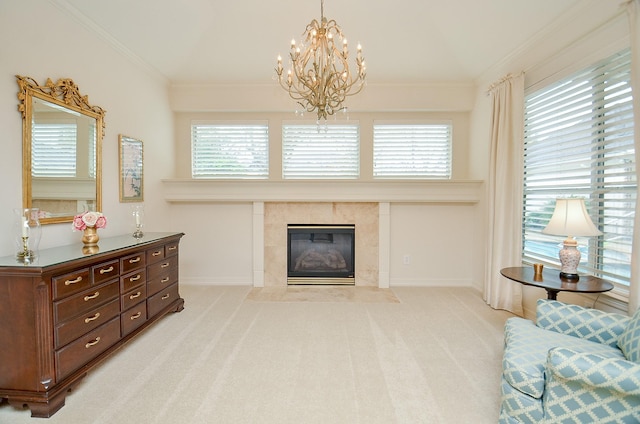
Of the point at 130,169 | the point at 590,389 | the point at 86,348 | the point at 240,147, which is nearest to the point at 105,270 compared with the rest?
the point at 86,348

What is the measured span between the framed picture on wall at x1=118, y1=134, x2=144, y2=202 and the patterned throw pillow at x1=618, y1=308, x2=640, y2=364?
174 inches

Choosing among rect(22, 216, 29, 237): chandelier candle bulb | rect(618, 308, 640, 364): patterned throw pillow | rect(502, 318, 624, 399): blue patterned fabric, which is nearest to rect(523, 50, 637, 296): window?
rect(618, 308, 640, 364): patterned throw pillow

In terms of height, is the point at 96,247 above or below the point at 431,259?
above

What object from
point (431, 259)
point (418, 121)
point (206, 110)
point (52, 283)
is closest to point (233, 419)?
point (52, 283)

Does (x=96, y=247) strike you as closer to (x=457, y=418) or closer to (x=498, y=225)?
(x=457, y=418)

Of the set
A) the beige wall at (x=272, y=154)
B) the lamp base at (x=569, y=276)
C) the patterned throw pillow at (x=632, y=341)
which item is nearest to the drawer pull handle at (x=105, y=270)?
the beige wall at (x=272, y=154)

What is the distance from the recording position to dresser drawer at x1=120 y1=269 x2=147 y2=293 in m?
2.66

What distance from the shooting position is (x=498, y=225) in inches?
143

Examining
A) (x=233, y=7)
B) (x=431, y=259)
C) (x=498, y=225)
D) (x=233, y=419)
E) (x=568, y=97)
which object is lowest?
(x=233, y=419)

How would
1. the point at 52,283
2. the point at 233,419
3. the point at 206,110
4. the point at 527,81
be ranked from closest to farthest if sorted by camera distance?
the point at 233,419, the point at 52,283, the point at 527,81, the point at 206,110

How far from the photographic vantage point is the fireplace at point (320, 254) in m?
4.75

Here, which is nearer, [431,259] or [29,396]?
[29,396]

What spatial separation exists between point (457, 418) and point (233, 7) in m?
4.46

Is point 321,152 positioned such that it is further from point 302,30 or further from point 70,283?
point 70,283
